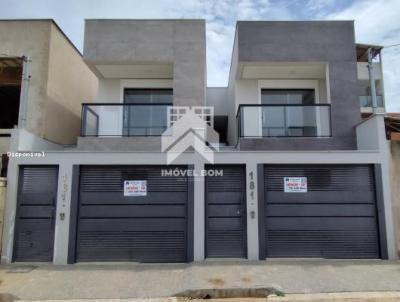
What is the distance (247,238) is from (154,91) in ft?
20.4

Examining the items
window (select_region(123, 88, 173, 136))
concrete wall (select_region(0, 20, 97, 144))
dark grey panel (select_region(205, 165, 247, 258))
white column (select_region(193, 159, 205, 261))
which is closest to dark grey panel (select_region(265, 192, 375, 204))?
dark grey panel (select_region(205, 165, 247, 258))

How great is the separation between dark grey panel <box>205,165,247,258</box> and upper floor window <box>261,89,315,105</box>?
388 centimetres

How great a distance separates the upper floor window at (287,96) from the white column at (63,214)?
6671 millimetres

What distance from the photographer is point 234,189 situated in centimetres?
736

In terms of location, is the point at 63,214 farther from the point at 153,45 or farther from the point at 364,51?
the point at 364,51

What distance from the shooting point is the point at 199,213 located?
7148mm

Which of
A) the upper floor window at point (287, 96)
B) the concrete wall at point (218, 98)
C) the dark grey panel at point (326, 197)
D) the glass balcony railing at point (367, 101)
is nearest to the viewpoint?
the dark grey panel at point (326, 197)

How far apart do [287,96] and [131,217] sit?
667 cm

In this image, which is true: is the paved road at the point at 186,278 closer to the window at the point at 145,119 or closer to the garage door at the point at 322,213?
the garage door at the point at 322,213

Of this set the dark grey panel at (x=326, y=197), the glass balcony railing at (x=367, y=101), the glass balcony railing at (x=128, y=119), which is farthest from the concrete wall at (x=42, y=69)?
the glass balcony railing at (x=367, y=101)

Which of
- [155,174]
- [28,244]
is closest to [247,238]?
[155,174]

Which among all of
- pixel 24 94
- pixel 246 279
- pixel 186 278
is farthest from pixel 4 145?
pixel 246 279

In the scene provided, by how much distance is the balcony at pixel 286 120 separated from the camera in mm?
8547

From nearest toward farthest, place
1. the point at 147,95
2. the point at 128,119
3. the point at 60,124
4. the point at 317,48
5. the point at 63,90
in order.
Result: the point at 128,119 < the point at 317,48 < the point at 60,124 < the point at 63,90 < the point at 147,95
